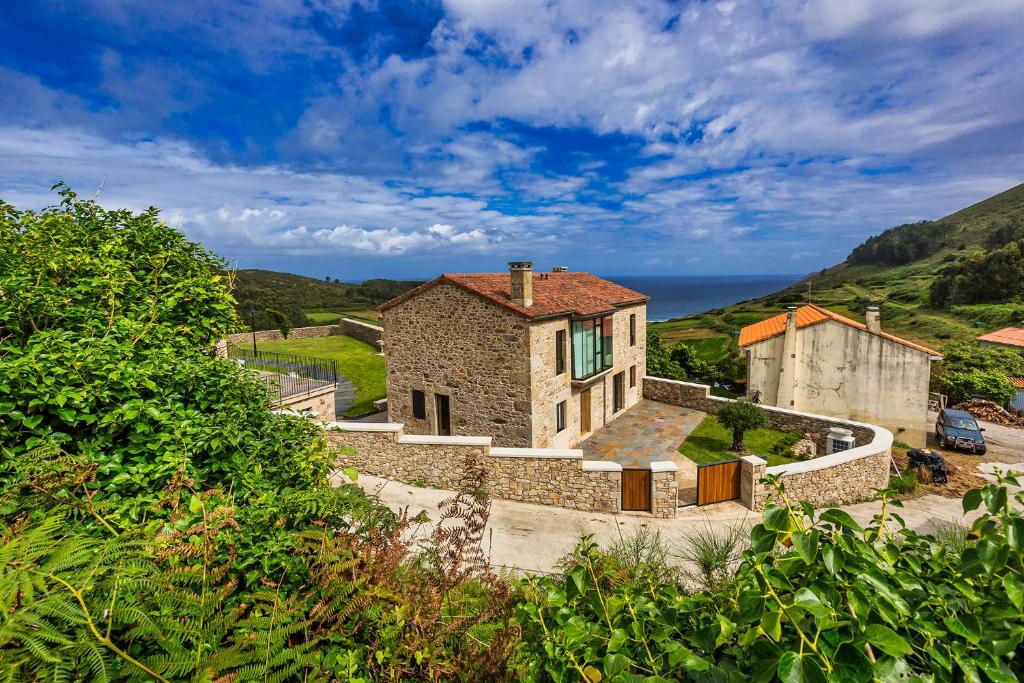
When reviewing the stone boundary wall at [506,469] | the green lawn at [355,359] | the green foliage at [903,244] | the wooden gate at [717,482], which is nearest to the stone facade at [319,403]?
the stone boundary wall at [506,469]

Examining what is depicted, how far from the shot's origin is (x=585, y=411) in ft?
66.6

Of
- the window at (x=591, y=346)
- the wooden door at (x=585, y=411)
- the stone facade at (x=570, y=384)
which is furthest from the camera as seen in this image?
the wooden door at (x=585, y=411)

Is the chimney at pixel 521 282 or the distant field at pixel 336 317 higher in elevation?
the chimney at pixel 521 282

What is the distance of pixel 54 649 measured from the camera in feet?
6.91

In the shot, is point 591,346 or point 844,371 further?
point 844,371

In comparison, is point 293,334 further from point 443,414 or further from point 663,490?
point 663,490

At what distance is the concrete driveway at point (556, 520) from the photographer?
10617mm

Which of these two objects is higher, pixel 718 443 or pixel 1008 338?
pixel 1008 338

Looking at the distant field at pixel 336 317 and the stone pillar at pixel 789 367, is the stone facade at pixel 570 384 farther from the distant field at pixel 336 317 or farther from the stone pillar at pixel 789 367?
the distant field at pixel 336 317

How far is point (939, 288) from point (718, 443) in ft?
209

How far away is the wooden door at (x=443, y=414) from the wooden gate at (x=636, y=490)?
800 centimetres

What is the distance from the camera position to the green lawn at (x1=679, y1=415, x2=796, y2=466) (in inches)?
696

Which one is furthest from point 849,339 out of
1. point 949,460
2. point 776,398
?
point 949,460

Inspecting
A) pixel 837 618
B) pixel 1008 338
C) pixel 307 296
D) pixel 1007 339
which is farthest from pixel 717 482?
pixel 307 296
